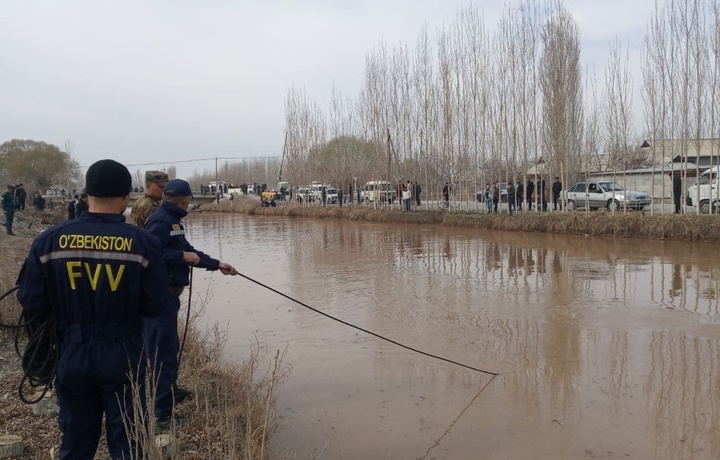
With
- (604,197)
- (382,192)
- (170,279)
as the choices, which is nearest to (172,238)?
(170,279)

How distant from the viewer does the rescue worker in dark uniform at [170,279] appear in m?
3.65

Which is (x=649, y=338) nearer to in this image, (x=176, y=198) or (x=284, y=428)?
(x=284, y=428)

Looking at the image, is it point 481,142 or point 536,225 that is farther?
point 481,142

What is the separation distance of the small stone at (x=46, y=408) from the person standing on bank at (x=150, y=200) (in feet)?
4.81

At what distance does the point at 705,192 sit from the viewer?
1803 centimetres

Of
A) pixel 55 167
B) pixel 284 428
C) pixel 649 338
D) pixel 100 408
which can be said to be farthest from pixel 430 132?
pixel 55 167

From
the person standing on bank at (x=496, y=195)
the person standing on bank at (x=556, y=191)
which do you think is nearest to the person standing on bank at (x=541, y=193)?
the person standing on bank at (x=556, y=191)

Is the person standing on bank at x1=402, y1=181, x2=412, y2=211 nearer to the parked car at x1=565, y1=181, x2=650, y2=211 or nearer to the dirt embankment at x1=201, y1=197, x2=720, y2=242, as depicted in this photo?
the dirt embankment at x1=201, y1=197, x2=720, y2=242

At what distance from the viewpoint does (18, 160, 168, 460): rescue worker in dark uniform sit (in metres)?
Result: 2.38

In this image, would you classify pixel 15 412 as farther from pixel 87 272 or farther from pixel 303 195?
pixel 303 195

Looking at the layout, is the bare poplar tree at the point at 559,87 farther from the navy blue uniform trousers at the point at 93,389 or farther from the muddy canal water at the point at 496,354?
the navy blue uniform trousers at the point at 93,389

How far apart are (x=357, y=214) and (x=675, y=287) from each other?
2086 centimetres

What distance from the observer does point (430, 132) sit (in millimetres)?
26266

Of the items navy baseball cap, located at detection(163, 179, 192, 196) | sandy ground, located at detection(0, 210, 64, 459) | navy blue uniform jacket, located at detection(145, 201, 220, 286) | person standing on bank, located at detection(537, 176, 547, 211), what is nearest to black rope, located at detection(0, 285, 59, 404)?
sandy ground, located at detection(0, 210, 64, 459)
